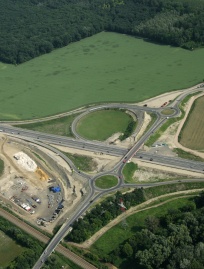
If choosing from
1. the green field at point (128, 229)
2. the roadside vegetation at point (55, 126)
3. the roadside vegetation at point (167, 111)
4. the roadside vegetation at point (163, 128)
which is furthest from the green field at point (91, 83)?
the green field at point (128, 229)

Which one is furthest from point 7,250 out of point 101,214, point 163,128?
point 163,128

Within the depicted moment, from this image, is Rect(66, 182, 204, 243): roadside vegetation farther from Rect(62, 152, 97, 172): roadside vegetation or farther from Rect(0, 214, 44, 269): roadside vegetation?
Rect(62, 152, 97, 172): roadside vegetation

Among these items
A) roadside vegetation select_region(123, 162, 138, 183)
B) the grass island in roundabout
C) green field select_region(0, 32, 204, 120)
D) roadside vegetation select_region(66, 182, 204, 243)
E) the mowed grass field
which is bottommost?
green field select_region(0, 32, 204, 120)

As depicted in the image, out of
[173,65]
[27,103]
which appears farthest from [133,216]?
[173,65]

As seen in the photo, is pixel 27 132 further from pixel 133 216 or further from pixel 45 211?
pixel 133 216

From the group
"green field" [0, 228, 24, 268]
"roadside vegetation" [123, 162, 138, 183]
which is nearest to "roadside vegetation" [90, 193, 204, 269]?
"roadside vegetation" [123, 162, 138, 183]

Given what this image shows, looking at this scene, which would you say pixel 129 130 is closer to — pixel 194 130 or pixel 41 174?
pixel 194 130
